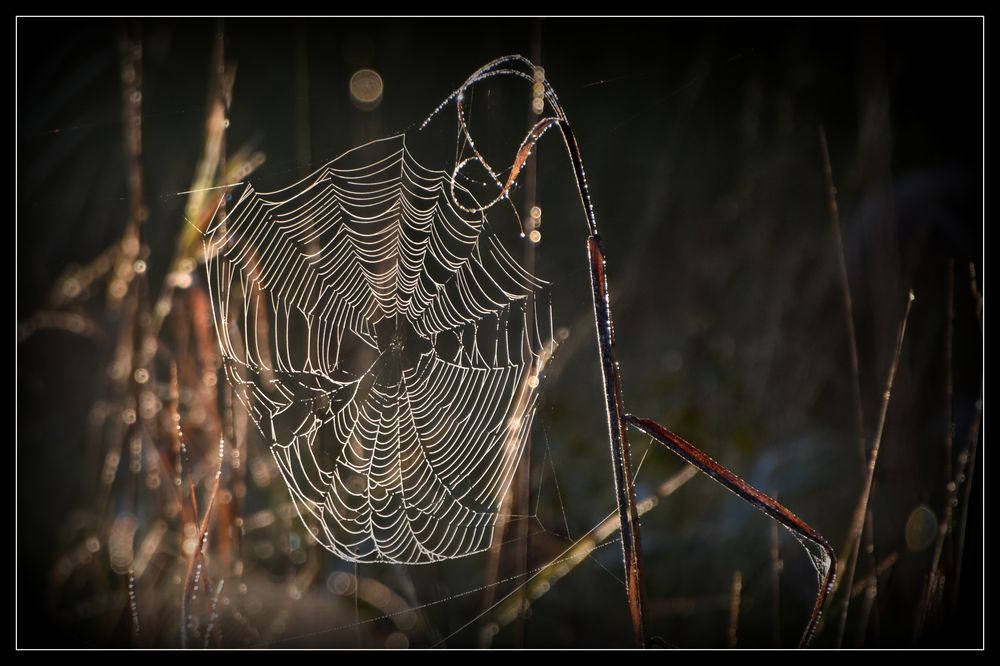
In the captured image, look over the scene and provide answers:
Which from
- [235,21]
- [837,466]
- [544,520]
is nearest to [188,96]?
[235,21]

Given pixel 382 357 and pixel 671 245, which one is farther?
pixel 671 245

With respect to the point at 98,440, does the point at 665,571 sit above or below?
below

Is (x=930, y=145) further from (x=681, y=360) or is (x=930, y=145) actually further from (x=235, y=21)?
(x=235, y=21)

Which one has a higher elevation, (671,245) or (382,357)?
(671,245)

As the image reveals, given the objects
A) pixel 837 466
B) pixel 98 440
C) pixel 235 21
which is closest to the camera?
pixel 235 21
